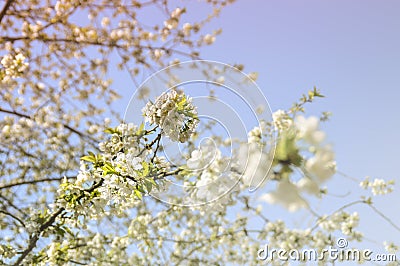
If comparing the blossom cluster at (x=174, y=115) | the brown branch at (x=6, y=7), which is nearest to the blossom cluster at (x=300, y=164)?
the blossom cluster at (x=174, y=115)

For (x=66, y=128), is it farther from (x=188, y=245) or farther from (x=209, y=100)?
(x=209, y=100)

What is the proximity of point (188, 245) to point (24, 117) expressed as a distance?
1970 mm

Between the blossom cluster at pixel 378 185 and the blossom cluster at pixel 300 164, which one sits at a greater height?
the blossom cluster at pixel 378 185

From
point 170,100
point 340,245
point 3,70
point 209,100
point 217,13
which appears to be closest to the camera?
point 170,100

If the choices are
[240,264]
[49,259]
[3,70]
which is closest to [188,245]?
[240,264]

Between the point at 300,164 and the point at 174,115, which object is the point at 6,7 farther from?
the point at 300,164

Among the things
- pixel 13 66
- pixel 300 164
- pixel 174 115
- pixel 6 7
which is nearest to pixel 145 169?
pixel 174 115

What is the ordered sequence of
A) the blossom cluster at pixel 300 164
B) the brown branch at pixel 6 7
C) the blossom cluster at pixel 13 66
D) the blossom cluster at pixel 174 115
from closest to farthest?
1. the blossom cluster at pixel 300 164
2. the blossom cluster at pixel 174 115
3. the blossom cluster at pixel 13 66
4. the brown branch at pixel 6 7

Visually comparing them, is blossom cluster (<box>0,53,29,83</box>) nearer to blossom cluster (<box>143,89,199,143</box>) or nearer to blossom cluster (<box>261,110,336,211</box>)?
blossom cluster (<box>143,89,199,143</box>)

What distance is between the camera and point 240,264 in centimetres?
437

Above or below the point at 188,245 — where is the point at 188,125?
below

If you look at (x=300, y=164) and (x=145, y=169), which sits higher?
(x=145, y=169)

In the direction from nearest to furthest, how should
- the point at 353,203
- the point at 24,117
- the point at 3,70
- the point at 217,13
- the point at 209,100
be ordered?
the point at 209,100 < the point at 3,70 < the point at 353,203 < the point at 24,117 < the point at 217,13

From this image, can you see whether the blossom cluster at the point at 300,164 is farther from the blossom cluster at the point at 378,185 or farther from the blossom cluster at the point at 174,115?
the blossom cluster at the point at 378,185
